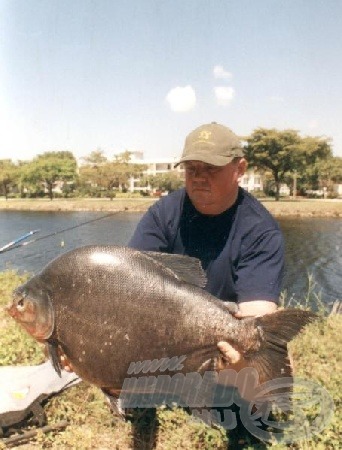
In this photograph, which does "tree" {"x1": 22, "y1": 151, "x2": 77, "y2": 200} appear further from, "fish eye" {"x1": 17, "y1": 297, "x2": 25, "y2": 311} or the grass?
"fish eye" {"x1": 17, "y1": 297, "x2": 25, "y2": 311}

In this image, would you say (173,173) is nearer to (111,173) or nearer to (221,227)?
(111,173)

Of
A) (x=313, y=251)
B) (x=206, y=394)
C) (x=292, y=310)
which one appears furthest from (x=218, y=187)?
(x=313, y=251)

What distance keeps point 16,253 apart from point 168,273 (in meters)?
18.2

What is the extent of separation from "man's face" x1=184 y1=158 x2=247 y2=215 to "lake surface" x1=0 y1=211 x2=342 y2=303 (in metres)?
6.50

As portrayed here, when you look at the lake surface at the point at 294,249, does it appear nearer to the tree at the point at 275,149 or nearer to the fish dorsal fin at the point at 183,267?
the fish dorsal fin at the point at 183,267

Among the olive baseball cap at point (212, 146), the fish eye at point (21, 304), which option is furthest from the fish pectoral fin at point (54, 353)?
the olive baseball cap at point (212, 146)

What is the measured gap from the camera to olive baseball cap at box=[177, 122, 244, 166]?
281 centimetres

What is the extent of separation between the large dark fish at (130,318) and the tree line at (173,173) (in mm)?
49043

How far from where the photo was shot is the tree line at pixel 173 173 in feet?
165

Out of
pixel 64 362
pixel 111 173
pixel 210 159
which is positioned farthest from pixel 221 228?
pixel 111 173

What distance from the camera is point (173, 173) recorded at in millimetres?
73375

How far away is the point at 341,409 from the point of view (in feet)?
10.7

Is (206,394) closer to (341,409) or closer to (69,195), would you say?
(341,409)

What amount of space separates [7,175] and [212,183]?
2943 inches
